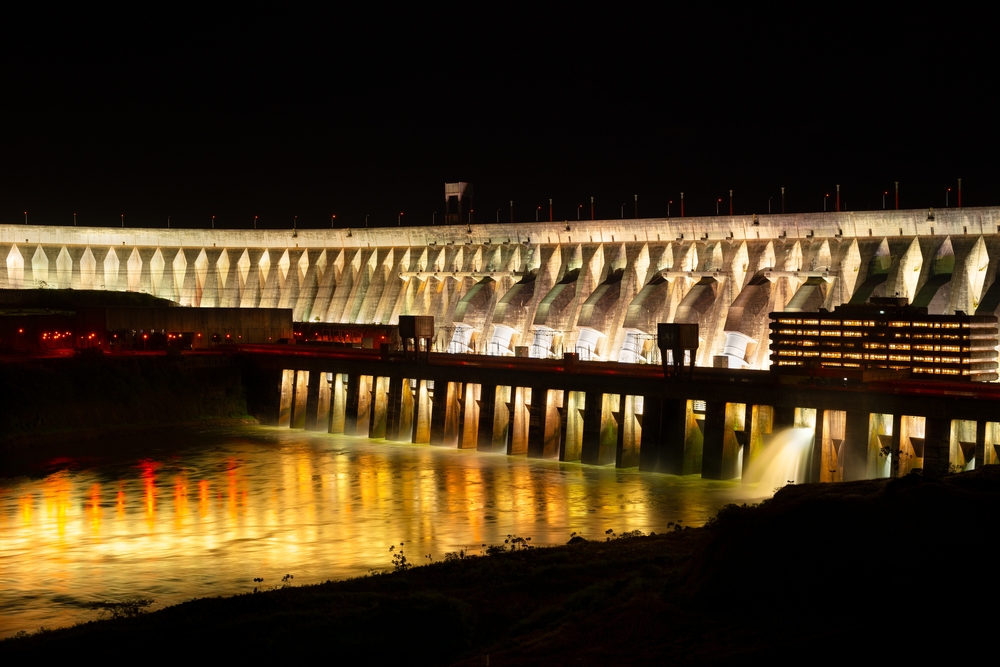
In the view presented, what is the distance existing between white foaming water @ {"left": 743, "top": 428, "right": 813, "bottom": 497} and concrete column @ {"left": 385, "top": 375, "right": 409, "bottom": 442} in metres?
23.1

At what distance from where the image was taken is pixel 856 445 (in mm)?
40094

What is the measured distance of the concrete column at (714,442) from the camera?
146 feet

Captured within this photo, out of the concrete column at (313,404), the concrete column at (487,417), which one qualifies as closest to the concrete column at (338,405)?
the concrete column at (313,404)

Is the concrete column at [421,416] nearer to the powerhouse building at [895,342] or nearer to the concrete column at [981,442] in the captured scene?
the powerhouse building at [895,342]

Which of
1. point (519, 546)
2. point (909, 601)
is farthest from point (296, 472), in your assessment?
point (909, 601)

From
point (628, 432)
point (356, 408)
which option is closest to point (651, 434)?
point (628, 432)

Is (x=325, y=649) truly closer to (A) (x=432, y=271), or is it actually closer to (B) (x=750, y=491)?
(B) (x=750, y=491)

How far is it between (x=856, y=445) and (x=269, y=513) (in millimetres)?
21615

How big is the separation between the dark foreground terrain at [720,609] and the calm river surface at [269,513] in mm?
7979

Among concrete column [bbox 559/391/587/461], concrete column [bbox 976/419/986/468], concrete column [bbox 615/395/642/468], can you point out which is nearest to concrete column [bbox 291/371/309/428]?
concrete column [bbox 559/391/587/461]

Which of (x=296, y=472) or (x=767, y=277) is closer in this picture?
(x=296, y=472)

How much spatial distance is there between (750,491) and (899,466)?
587cm

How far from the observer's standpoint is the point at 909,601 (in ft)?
49.4

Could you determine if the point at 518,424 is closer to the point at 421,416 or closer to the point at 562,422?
the point at 562,422
